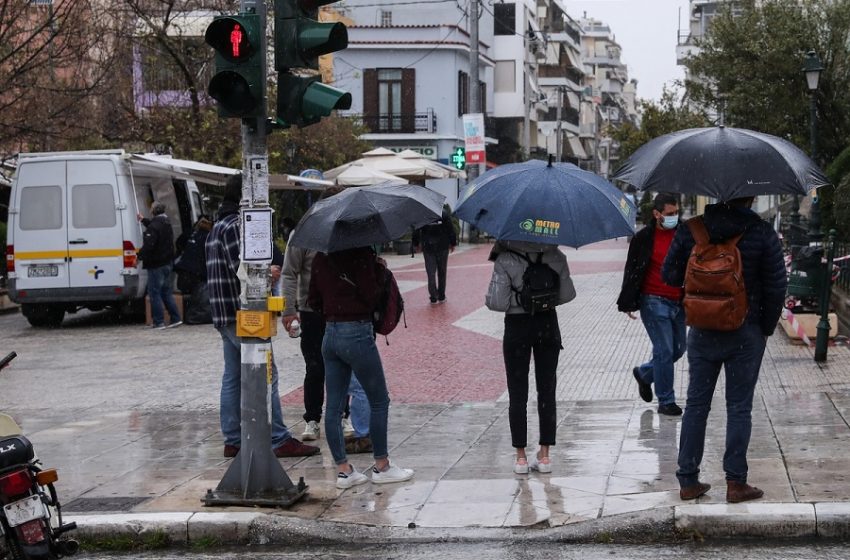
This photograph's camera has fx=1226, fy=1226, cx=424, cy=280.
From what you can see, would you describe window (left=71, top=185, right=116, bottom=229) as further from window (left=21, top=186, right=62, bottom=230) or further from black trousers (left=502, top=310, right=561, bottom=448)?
black trousers (left=502, top=310, right=561, bottom=448)

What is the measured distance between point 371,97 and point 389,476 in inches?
1651

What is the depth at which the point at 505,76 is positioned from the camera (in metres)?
58.9

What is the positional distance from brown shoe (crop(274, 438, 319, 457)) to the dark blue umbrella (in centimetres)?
216

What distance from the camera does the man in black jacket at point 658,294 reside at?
9562mm

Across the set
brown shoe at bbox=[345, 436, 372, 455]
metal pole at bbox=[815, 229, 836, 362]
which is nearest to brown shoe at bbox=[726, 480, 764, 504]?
brown shoe at bbox=[345, 436, 372, 455]

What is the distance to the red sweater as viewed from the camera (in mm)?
9570

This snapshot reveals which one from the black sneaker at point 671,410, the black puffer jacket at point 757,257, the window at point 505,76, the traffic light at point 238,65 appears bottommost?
the black sneaker at point 671,410

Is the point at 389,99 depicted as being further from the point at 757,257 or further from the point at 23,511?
the point at 23,511

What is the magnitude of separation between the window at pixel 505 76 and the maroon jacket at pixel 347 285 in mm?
52192

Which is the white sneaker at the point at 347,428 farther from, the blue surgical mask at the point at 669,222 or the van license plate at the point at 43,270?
the van license plate at the point at 43,270

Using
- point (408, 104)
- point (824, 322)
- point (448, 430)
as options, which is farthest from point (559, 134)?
point (448, 430)

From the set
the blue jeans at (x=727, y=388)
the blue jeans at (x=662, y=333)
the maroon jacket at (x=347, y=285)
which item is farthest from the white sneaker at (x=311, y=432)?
the blue jeans at (x=727, y=388)

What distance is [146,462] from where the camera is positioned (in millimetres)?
8758

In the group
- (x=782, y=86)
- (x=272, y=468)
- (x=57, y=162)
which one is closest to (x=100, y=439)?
(x=272, y=468)
